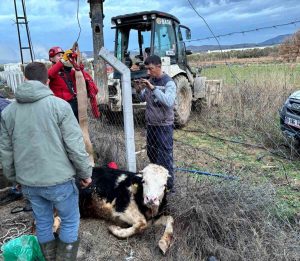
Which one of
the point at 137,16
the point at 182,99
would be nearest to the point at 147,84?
the point at 137,16

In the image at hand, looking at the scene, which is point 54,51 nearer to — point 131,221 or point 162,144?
point 162,144

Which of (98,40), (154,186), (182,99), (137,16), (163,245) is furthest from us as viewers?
(182,99)

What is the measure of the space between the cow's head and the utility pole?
486 cm

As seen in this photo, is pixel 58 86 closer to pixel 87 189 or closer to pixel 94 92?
pixel 94 92

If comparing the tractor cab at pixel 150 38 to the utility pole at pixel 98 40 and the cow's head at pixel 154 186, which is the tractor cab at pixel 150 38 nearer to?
the utility pole at pixel 98 40

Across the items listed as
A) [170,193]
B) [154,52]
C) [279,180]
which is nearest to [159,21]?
[154,52]

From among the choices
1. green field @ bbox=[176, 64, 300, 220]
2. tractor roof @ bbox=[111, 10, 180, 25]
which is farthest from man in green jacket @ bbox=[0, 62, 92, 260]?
tractor roof @ bbox=[111, 10, 180, 25]

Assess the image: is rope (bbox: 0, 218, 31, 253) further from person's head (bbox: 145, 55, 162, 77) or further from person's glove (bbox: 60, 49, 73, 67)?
person's head (bbox: 145, 55, 162, 77)

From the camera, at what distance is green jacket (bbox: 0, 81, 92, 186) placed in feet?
7.59

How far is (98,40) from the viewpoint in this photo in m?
8.20

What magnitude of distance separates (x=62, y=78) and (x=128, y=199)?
73.5 inches

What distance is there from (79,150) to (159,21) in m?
6.19

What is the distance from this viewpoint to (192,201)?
3.40 m

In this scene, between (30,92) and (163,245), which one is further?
(163,245)
